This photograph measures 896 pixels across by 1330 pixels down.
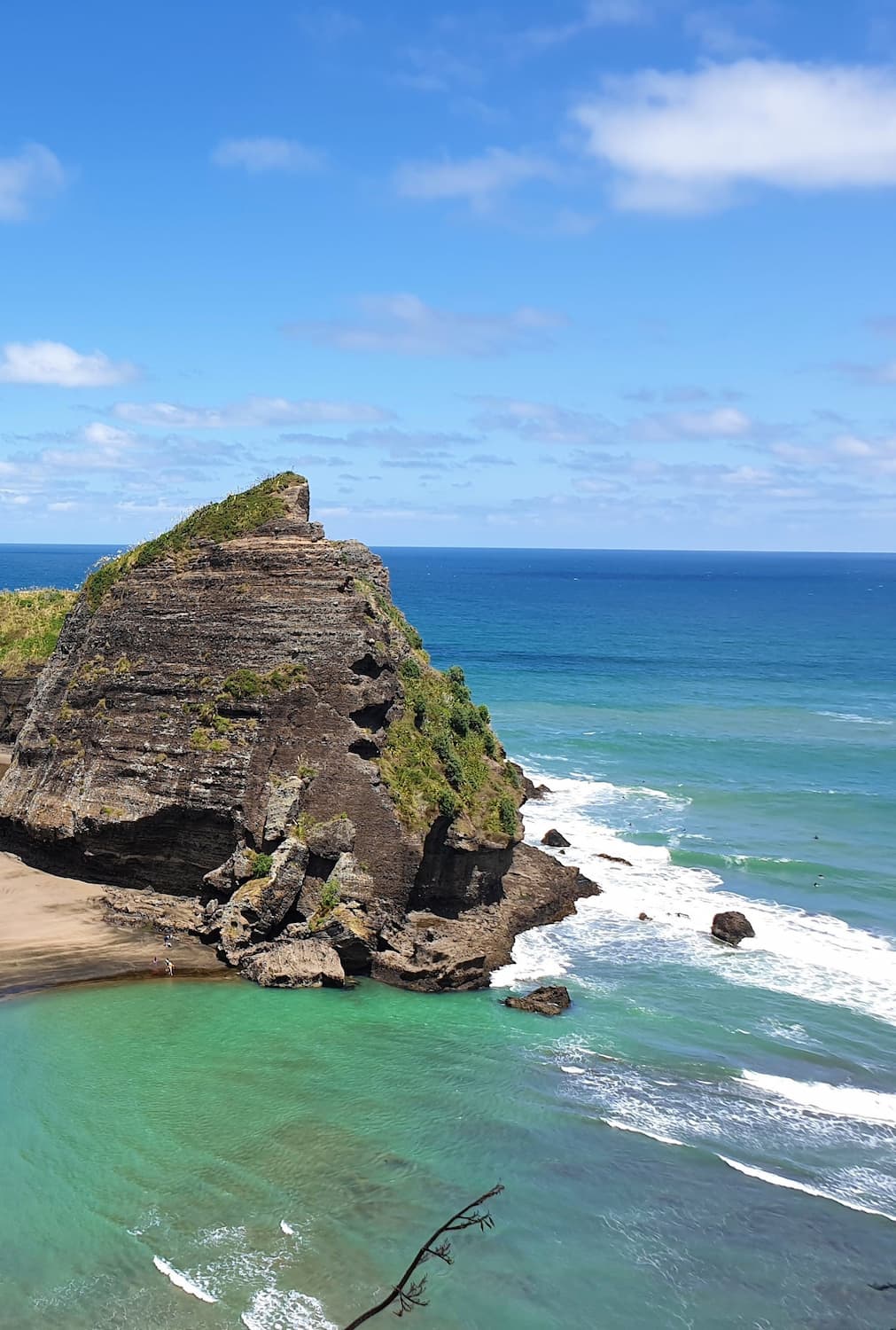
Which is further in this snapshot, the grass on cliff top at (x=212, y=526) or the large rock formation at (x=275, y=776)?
the grass on cliff top at (x=212, y=526)

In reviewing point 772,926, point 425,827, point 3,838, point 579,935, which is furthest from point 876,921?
point 3,838

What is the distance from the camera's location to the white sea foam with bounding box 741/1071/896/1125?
1145 inches

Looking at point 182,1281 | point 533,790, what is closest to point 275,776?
point 182,1281

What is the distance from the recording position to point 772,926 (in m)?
42.3

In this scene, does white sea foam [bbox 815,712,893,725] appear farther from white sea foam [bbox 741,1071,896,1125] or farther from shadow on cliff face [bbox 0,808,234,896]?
shadow on cliff face [bbox 0,808,234,896]

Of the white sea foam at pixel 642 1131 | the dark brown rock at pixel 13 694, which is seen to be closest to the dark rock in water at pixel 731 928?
the white sea foam at pixel 642 1131

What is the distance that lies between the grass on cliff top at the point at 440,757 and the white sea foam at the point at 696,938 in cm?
505

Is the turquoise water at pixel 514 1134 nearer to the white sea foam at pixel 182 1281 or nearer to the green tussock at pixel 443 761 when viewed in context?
the white sea foam at pixel 182 1281

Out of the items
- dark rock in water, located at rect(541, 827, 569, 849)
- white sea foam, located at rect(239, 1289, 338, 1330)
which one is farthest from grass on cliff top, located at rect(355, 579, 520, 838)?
white sea foam, located at rect(239, 1289, 338, 1330)

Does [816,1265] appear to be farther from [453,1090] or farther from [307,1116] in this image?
[307,1116]

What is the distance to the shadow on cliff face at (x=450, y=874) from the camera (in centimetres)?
3794

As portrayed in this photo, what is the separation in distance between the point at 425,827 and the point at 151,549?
16686 millimetres

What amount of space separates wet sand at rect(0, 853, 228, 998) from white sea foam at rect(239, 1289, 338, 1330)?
46.2 ft

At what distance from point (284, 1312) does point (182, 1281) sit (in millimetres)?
2259
